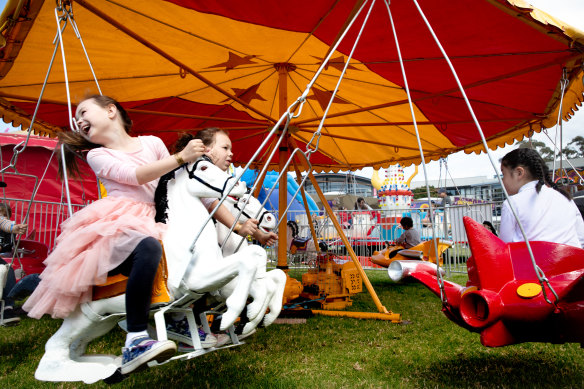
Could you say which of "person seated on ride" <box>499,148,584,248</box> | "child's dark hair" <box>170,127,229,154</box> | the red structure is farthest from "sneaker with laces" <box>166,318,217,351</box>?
"person seated on ride" <box>499,148,584,248</box>

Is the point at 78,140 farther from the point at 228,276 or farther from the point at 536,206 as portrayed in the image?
the point at 536,206

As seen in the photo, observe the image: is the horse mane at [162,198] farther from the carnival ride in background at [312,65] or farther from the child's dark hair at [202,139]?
the carnival ride in background at [312,65]

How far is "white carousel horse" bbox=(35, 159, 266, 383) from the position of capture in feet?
6.63

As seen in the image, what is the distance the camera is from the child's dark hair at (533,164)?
9.54 feet

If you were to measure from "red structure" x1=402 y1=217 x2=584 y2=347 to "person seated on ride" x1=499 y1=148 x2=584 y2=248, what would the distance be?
34 cm

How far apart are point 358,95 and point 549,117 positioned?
8.03 ft

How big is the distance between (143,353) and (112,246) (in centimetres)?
54

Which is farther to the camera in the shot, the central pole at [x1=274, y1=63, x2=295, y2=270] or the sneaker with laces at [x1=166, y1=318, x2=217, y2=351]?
the central pole at [x1=274, y1=63, x2=295, y2=270]

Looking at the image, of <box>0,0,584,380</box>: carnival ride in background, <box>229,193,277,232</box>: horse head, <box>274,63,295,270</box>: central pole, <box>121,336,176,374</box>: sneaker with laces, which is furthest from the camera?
<box>274,63,295,270</box>: central pole

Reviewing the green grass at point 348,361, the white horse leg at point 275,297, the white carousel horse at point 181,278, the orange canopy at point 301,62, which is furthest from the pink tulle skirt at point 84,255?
the orange canopy at point 301,62

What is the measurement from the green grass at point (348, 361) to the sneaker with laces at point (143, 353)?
3.44ft

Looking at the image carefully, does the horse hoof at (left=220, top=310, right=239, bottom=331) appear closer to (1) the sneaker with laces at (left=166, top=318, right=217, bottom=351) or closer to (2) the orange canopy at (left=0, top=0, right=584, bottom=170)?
(1) the sneaker with laces at (left=166, top=318, right=217, bottom=351)

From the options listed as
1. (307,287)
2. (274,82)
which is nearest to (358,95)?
(274,82)

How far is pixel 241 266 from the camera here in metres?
2.15
